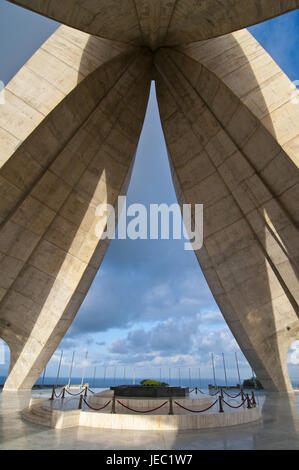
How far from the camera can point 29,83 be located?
10.0 metres

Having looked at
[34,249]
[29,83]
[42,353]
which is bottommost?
[42,353]

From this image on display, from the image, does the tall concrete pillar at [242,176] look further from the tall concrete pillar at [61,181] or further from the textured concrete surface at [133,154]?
the tall concrete pillar at [61,181]

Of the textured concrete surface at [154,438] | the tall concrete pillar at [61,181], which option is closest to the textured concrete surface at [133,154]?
the tall concrete pillar at [61,181]

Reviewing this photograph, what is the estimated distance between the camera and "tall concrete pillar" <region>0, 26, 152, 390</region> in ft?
36.7

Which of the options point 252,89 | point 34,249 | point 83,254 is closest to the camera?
point 252,89

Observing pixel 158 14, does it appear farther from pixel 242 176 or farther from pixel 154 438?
pixel 154 438

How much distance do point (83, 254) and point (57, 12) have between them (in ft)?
32.7

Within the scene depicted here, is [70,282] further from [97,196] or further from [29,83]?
[29,83]

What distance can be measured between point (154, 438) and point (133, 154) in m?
13.5

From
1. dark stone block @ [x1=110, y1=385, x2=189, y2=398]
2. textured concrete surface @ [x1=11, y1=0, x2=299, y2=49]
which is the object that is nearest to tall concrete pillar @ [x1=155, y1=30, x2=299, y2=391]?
textured concrete surface @ [x1=11, y1=0, x2=299, y2=49]

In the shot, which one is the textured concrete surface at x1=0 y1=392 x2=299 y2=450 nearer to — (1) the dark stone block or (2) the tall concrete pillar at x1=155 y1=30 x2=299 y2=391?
(1) the dark stone block

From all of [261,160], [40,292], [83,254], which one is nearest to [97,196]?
[83,254]

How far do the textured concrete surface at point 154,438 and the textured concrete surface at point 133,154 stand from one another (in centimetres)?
614

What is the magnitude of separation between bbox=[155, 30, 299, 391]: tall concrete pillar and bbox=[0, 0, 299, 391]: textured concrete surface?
55 millimetres
